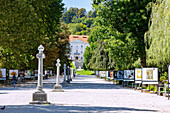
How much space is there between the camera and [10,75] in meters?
50.8

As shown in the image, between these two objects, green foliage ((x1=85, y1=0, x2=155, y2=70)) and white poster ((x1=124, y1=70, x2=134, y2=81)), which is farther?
green foliage ((x1=85, y1=0, x2=155, y2=70))

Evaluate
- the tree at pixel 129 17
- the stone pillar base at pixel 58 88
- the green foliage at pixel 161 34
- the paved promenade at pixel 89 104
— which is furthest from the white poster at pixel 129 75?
the paved promenade at pixel 89 104

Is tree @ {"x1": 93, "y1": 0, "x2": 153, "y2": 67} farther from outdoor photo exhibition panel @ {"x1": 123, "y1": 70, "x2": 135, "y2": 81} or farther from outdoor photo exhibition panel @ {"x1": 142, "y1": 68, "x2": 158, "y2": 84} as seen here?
outdoor photo exhibition panel @ {"x1": 142, "y1": 68, "x2": 158, "y2": 84}

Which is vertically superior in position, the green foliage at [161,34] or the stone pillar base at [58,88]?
the green foliage at [161,34]

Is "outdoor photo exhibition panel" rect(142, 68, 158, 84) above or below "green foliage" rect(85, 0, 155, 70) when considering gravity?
below

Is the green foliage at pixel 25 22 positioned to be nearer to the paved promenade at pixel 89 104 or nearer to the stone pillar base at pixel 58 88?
the stone pillar base at pixel 58 88

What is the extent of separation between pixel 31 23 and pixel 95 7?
1123 centimetres

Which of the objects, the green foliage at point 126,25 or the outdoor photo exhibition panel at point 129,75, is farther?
the green foliage at point 126,25

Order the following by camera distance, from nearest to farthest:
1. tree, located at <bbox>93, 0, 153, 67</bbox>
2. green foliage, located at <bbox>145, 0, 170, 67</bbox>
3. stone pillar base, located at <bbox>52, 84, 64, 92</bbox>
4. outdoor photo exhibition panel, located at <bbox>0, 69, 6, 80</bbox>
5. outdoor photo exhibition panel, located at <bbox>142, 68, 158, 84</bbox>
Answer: green foliage, located at <bbox>145, 0, 170, 67</bbox> < outdoor photo exhibition panel, located at <bbox>142, 68, 158, 84</bbox> < stone pillar base, located at <bbox>52, 84, 64, 92</bbox> < tree, located at <bbox>93, 0, 153, 67</bbox> < outdoor photo exhibition panel, located at <bbox>0, 69, 6, 80</bbox>

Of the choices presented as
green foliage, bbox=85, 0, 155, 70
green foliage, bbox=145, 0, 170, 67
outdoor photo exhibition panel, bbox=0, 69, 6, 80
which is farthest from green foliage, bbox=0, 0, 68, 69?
green foliage, bbox=145, 0, 170, 67

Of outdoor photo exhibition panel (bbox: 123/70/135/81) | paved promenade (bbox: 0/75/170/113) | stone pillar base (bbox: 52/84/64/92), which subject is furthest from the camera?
outdoor photo exhibition panel (bbox: 123/70/135/81)

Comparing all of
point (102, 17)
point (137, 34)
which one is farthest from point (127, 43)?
point (102, 17)

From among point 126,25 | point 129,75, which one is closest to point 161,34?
point 129,75

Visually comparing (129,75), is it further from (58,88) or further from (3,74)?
(3,74)
